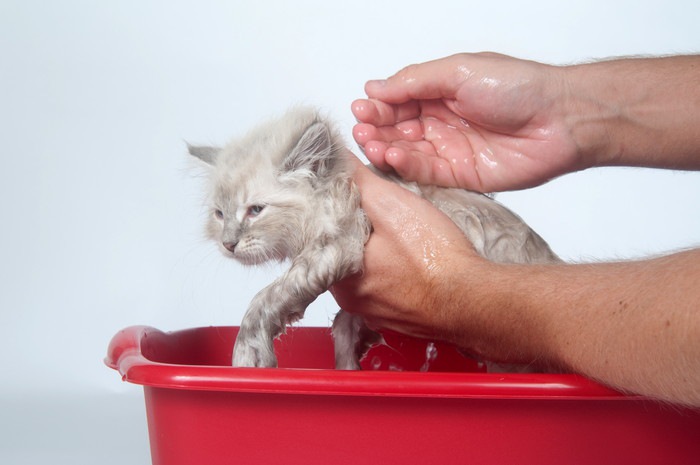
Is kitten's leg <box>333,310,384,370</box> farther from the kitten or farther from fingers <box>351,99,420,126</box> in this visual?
fingers <box>351,99,420,126</box>

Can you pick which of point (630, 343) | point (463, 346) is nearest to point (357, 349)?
point (463, 346)

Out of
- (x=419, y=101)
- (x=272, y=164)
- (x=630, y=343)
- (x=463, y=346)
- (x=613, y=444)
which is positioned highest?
(x=419, y=101)

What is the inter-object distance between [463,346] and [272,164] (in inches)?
28.0

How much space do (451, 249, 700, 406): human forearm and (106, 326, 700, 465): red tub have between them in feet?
0.32

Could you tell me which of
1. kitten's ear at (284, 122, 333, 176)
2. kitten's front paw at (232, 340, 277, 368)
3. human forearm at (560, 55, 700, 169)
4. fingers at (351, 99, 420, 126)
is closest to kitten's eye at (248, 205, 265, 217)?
kitten's ear at (284, 122, 333, 176)

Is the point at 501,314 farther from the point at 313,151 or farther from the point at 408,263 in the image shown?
the point at 313,151

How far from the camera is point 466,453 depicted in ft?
5.73

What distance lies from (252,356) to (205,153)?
690 mm

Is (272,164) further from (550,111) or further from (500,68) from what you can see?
(550,111)

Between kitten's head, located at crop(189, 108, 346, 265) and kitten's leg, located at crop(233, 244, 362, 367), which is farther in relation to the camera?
kitten's head, located at crop(189, 108, 346, 265)

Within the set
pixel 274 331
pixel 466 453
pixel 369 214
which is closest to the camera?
pixel 466 453

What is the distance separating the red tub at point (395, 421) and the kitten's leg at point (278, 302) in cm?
25

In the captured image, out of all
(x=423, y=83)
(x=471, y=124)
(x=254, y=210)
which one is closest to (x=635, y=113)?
(x=471, y=124)

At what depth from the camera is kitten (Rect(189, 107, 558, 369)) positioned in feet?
6.48
